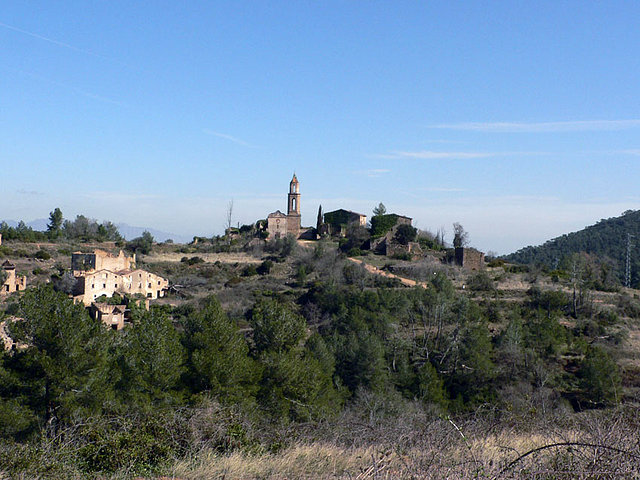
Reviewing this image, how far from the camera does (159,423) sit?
6777 millimetres

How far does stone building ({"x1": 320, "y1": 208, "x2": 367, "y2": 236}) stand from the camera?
53537 millimetres

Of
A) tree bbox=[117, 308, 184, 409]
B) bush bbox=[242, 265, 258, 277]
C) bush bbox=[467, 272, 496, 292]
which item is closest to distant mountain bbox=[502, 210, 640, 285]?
bush bbox=[467, 272, 496, 292]

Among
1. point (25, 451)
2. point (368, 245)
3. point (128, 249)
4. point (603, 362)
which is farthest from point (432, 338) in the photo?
point (128, 249)

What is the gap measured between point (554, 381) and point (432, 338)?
245 inches

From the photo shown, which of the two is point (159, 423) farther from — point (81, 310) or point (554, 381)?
point (554, 381)

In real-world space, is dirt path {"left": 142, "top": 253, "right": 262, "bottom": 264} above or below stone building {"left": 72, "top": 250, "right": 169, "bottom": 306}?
above

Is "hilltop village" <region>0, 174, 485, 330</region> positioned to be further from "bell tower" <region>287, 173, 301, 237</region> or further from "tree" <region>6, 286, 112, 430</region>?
"tree" <region>6, 286, 112, 430</region>

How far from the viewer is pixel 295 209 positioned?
54.8 m

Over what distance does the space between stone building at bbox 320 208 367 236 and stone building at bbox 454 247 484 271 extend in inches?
497

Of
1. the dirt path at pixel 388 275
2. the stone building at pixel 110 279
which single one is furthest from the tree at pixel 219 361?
the dirt path at pixel 388 275

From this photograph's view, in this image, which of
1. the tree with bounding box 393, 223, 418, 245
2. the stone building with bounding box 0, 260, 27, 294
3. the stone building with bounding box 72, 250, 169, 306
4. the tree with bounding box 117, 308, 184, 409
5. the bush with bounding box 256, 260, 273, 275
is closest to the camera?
the tree with bounding box 117, 308, 184, 409

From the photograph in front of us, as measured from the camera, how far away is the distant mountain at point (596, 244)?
210 ft

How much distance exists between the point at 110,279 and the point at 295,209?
73.9 ft

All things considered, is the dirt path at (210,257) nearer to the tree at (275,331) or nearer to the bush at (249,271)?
the bush at (249,271)
